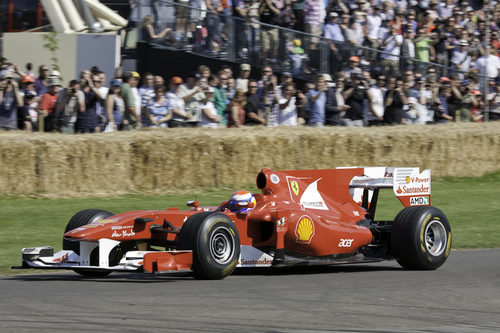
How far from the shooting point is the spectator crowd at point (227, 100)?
15.1m

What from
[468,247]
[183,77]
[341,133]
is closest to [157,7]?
[183,77]

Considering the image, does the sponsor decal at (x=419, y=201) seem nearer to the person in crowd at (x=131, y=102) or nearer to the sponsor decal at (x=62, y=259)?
the sponsor decal at (x=62, y=259)

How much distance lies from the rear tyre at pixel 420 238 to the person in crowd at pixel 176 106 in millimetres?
7211

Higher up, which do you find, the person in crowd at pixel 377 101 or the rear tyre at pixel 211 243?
the person in crowd at pixel 377 101

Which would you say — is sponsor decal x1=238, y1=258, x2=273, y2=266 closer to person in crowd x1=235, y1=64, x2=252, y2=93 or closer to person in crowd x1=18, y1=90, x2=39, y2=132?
person in crowd x1=18, y1=90, x2=39, y2=132

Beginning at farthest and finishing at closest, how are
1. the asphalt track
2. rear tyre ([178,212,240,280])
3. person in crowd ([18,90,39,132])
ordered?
person in crowd ([18,90,39,132])
rear tyre ([178,212,240,280])
the asphalt track

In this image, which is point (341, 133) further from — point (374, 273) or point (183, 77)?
point (374, 273)

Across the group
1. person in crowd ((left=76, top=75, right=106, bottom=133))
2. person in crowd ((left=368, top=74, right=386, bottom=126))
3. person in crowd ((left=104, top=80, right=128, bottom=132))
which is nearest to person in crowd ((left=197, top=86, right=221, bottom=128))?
person in crowd ((left=104, top=80, right=128, bottom=132))

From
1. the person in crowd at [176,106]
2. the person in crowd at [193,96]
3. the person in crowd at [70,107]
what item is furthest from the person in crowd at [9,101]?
the person in crowd at [193,96]

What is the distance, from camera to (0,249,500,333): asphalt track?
6.33m

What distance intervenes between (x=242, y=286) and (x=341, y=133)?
942 cm

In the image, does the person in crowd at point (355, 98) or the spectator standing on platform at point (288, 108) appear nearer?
the spectator standing on platform at point (288, 108)

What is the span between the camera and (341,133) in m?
17.3

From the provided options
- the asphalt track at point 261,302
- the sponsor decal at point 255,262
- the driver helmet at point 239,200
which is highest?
the driver helmet at point 239,200
